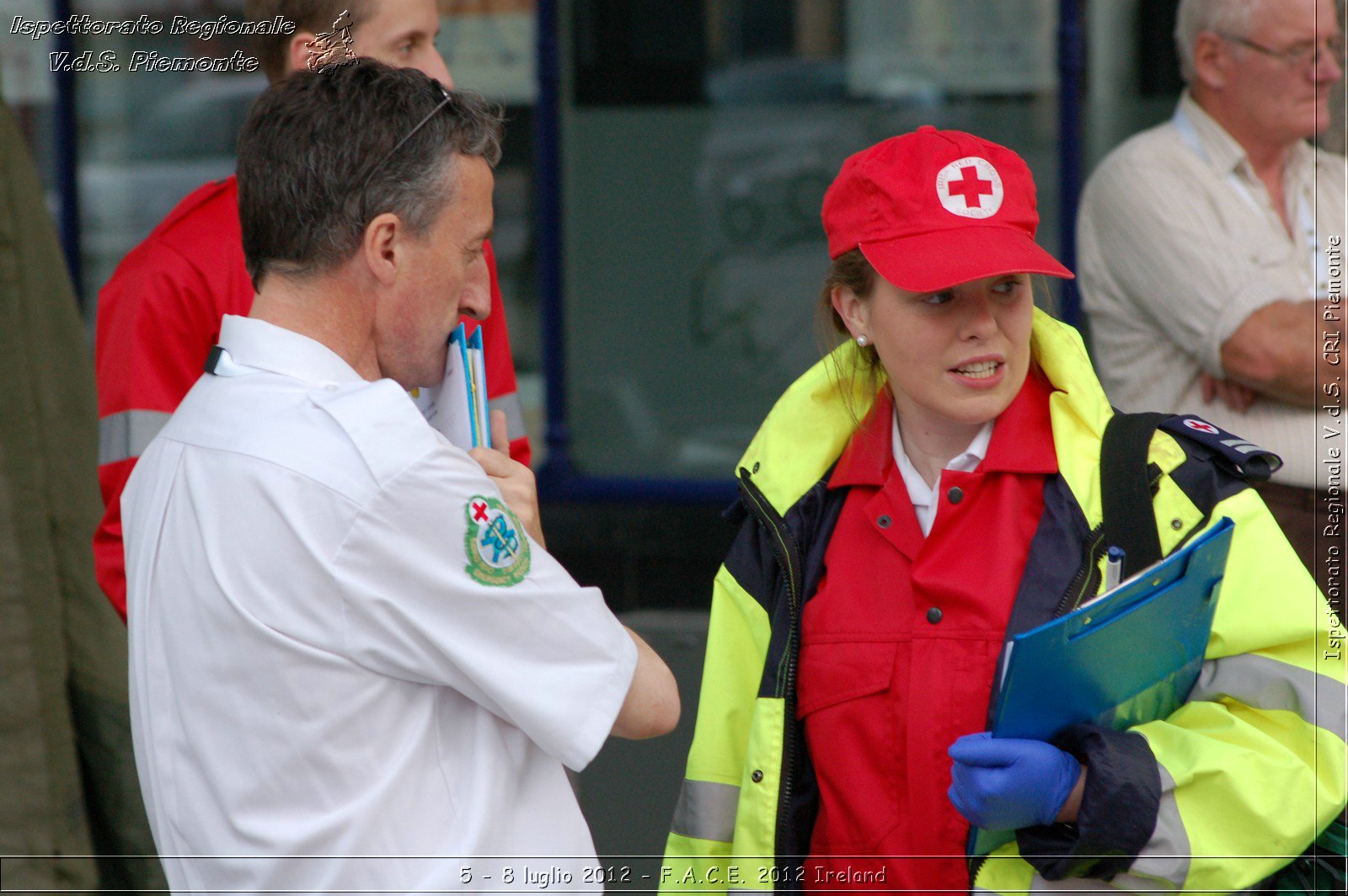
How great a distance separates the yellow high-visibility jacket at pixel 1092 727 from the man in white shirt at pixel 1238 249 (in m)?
1.03

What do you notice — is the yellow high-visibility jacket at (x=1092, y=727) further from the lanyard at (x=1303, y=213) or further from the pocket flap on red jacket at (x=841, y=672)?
the lanyard at (x=1303, y=213)

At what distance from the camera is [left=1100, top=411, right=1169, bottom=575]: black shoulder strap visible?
1868 mm

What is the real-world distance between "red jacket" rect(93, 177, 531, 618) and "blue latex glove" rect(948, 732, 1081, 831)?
4.15ft

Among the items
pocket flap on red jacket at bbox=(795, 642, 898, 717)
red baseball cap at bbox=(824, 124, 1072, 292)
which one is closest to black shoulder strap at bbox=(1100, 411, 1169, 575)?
red baseball cap at bbox=(824, 124, 1072, 292)

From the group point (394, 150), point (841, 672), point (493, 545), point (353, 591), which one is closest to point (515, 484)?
point (493, 545)

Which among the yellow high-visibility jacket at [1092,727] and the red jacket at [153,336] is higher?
the red jacket at [153,336]

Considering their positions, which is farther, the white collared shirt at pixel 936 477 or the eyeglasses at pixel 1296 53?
the eyeglasses at pixel 1296 53

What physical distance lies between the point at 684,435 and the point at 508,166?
1214 mm

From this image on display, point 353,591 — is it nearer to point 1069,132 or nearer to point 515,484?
point 515,484

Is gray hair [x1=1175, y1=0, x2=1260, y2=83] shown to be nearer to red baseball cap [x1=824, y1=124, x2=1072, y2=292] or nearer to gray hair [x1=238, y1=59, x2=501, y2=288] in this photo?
red baseball cap [x1=824, y1=124, x2=1072, y2=292]

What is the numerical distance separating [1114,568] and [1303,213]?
173 centimetres

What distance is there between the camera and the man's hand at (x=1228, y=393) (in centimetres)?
303

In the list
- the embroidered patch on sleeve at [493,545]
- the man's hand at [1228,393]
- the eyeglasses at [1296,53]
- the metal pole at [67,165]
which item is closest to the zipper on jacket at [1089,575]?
the embroidered patch on sleeve at [493,545]

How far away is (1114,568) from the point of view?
73.4 inches
